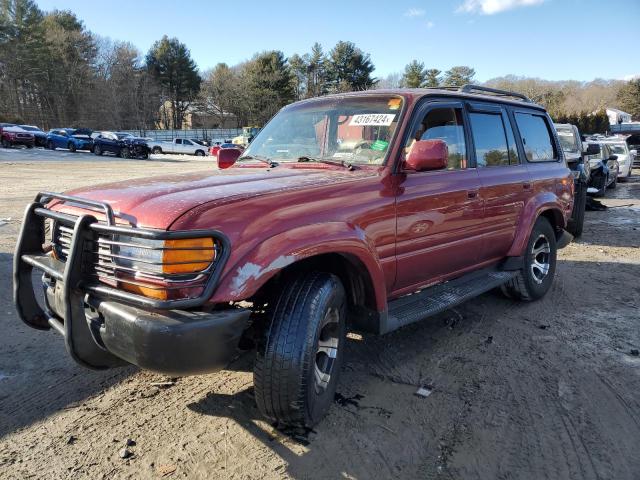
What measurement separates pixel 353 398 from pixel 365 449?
0.52 m

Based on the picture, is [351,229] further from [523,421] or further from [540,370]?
[540,370]

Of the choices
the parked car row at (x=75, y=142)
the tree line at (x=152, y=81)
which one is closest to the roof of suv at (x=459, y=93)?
the parked car row at (x=75, y=142)

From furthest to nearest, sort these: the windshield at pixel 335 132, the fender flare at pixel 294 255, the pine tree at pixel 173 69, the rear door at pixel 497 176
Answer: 1. the pine tree at pixel 173 69
2. the rear door at pixel 497 176
3. the windshield at pixel 335 132
4. the fender flare at pixel 294 255

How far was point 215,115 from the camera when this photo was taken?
75.0 m

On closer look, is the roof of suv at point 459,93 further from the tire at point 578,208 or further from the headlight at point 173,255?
the tire at point 578,208

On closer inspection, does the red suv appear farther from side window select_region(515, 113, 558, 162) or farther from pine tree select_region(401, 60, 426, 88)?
pine tree select_region(401, 60, 426, 88)

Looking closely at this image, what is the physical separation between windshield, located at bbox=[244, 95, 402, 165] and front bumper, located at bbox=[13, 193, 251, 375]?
1.61 metres

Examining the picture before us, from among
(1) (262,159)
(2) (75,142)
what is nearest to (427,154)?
(1) (262,159)

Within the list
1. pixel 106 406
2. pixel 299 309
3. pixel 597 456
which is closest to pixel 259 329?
pixel 299 309

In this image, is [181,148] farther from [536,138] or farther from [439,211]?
[439,211]

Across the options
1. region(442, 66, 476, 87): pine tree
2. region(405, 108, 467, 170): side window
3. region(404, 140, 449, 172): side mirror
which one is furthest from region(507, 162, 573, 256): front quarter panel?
region(442, 66, 476, 87): pine tree

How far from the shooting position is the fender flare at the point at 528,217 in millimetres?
4508

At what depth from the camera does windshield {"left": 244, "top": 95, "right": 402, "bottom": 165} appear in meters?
3.36

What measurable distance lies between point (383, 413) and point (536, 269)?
9.72 feet
